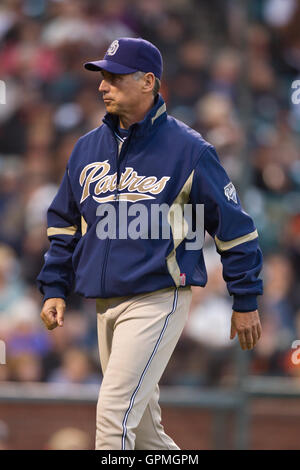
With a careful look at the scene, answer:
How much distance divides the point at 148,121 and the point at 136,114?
10 cm

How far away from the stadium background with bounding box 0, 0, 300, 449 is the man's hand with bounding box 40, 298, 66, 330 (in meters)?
1.94

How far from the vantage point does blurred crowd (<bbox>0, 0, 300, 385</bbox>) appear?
5.38 metres

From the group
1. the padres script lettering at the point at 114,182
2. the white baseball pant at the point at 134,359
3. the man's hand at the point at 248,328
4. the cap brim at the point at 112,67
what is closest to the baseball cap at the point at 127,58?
the cap brim at the point at 112,67

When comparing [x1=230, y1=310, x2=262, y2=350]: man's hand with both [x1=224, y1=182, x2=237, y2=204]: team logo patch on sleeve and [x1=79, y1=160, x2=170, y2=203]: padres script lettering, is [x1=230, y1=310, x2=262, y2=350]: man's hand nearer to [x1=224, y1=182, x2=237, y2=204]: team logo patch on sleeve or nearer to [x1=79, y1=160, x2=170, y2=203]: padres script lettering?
[x1=224, y1=182, x2=237, y2=204]: team logo patch on sleeve

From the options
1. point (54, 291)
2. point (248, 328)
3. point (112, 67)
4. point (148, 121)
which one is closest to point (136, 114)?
point (148, 121)

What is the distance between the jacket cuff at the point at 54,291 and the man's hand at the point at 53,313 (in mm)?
24

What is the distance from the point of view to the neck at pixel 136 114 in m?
3.36

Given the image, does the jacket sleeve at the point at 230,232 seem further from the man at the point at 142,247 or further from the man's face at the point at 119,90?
the man's face at the point at 119,90

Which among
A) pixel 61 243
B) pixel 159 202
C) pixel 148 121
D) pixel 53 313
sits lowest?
pixel 53 313

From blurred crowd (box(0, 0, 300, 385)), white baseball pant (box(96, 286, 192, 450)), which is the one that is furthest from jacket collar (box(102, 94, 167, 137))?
blurred crowd (box(0, 0, 300, 385))

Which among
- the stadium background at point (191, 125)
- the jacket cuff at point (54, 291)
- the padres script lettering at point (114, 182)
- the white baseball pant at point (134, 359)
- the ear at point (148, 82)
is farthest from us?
the stadium background at point (191, 125)

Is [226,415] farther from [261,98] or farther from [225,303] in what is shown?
[261,98]

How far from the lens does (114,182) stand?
10.8 feet

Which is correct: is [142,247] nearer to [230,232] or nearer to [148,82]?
[230,232]
